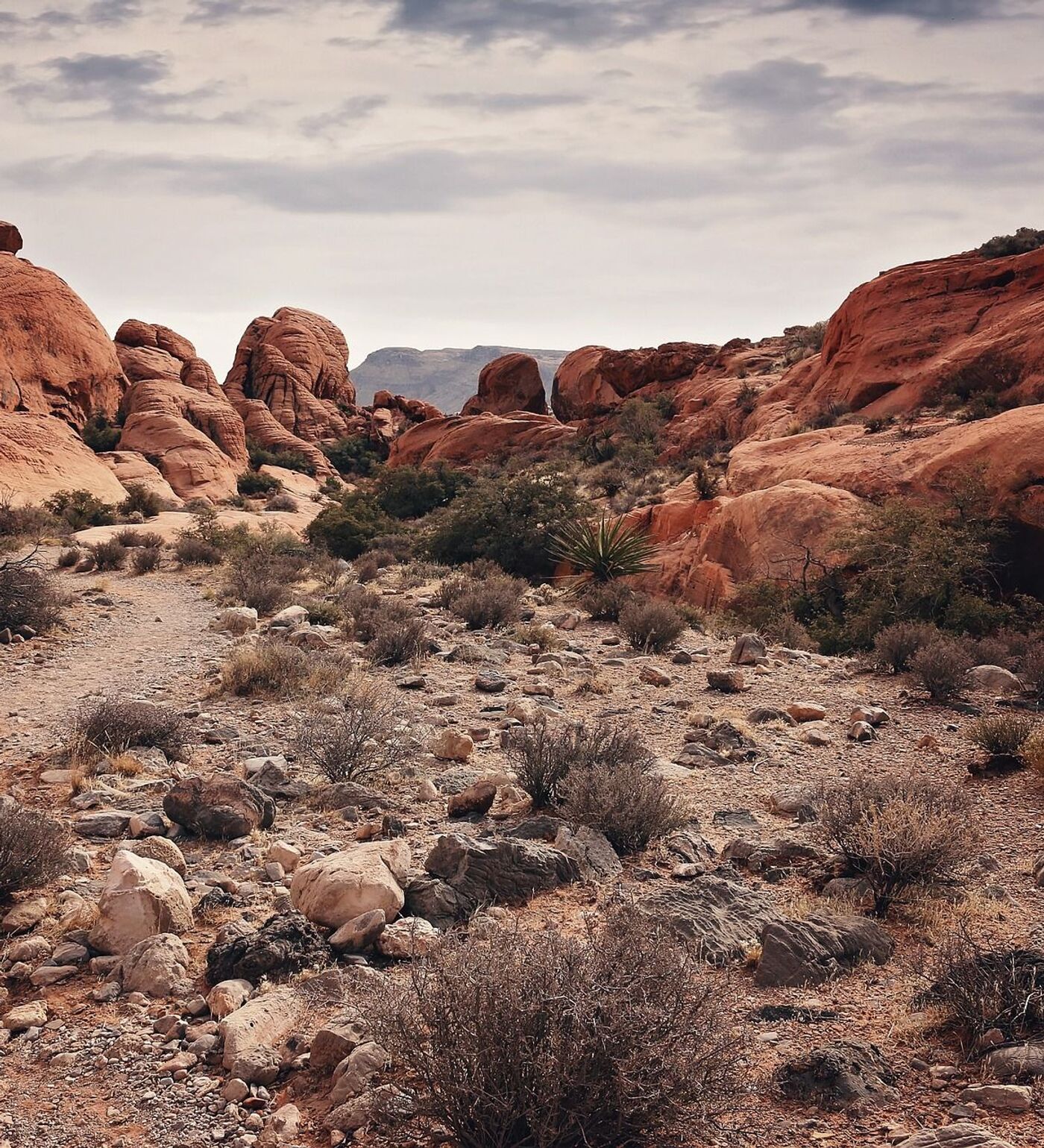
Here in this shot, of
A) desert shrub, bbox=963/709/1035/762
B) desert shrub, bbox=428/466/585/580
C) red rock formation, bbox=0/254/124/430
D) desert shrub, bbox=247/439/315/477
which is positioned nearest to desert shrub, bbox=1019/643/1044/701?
desert shrub, bbox=963/709/1035/762

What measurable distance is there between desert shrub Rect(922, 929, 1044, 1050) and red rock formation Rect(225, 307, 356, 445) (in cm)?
6037

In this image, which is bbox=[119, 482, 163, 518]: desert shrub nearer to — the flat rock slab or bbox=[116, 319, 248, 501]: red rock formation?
bbox=[116, 319, 248, 501]: red rock formation

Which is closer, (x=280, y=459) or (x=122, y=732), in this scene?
(x=122, y=732)

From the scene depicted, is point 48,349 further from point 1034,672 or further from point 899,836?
point 899,836

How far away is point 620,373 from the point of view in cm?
A: 5047

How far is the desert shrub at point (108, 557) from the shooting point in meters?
20.4

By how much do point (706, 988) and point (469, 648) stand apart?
886cm

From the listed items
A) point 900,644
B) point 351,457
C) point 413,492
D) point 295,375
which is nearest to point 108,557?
point 413,492

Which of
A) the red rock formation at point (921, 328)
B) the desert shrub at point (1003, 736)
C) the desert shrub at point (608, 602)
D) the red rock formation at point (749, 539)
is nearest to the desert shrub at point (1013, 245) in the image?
the red rock formation at point (921, 328)

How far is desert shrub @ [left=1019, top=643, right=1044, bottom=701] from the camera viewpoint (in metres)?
9.48

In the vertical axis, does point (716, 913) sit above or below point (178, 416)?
below

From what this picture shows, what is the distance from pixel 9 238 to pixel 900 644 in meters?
47.0

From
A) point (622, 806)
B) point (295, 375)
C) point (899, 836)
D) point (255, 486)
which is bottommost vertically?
point (622, 806)

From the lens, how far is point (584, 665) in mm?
11453
